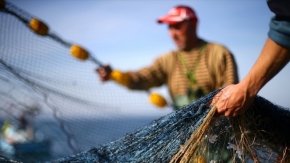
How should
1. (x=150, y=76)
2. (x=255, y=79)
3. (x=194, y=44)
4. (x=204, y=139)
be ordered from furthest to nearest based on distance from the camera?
(x=150, y=76)
(x=194, y=44)
(x=204, y=139)
(x=255, y=79)

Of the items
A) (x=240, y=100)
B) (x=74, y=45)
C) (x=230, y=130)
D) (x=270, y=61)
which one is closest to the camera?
(x=270, y=61)

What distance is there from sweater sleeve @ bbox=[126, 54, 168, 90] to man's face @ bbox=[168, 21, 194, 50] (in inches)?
8.0

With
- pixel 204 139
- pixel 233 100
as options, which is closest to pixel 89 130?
pixel 204 139

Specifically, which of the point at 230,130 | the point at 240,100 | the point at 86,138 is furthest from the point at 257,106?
the point at 86,138

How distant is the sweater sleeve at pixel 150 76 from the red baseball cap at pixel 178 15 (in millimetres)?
357

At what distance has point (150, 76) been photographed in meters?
3.89

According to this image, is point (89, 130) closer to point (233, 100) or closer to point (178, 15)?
point (178, 15)

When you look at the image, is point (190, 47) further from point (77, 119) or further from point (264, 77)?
point (264, 77)

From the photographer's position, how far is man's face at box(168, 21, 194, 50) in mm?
3793

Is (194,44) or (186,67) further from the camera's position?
(194,44)

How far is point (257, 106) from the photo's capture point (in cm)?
217

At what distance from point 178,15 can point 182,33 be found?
192 mm

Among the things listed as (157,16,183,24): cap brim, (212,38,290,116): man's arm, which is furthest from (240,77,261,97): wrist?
(157,16,183,24): cap brim

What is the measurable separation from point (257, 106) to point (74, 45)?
193 centimetres
